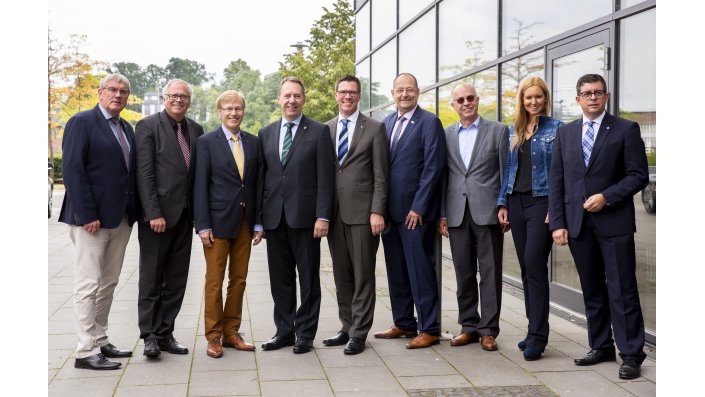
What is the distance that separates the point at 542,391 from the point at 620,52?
3.23m

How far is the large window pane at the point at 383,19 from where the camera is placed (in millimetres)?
16062

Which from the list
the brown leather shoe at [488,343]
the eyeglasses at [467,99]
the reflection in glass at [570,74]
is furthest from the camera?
the reflection in glass at [570,74]

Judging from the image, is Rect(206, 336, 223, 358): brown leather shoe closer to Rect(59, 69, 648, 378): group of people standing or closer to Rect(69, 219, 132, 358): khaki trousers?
Rect(59, 69, 648, 378): group of people standing

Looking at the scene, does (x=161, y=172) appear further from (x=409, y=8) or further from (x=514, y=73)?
(x=409, y=8)

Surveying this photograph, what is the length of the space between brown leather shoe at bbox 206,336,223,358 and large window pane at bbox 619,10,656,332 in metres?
3.32

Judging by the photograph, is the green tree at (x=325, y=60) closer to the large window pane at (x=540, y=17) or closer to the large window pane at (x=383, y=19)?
the large window pane at (x=383, y=19)

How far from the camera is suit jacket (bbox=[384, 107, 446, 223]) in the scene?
580 centimetres

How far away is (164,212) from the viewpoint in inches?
218

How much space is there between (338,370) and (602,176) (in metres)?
2.17

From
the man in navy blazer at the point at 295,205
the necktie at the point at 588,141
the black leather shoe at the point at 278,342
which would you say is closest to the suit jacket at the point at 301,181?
the man in navy blazer at the point at 295,205

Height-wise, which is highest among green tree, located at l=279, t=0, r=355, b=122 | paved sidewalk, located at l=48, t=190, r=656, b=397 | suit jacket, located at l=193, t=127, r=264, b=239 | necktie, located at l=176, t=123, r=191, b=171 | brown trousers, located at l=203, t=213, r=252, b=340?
green tree, located at l=279, t=0, r=355, b=122

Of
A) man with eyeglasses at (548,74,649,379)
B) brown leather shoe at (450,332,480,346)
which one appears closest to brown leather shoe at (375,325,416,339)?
brown leather shoe at (450,332,480,346)
